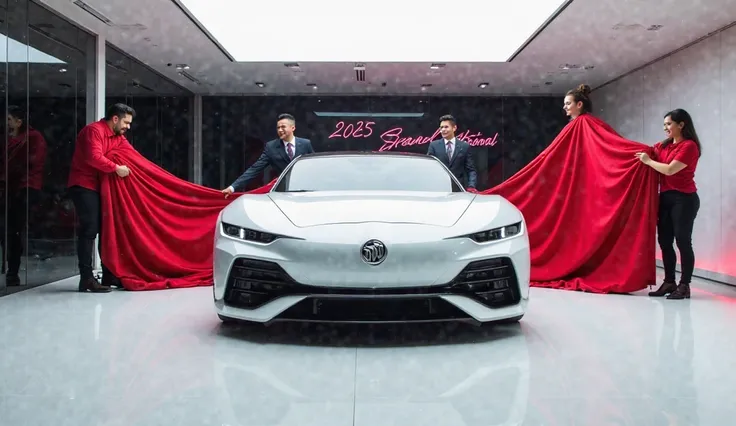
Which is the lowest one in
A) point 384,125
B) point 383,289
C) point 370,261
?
point 383,289

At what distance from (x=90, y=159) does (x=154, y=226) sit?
2.73 feet

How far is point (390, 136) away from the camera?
13.9 meters

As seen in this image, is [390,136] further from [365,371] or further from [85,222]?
[365,371]

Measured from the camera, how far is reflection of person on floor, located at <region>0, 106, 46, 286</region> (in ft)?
18.6

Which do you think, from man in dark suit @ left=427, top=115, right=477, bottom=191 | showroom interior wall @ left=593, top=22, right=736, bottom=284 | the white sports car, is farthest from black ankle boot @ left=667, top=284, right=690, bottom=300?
the white sports car

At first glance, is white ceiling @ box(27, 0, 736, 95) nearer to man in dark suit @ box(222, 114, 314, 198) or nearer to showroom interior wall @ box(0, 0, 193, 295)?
showroom interior wall @ box(0, 0, 193, 295)

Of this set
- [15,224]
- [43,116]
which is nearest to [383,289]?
[15,224]

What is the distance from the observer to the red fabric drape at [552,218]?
18.1ft

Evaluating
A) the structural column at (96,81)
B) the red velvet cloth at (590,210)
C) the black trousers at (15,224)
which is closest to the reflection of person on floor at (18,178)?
the black trousers at (15,224)

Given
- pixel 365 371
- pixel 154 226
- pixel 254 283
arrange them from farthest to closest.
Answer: pixel 154 226, pixel 254 283, pixel 365 371

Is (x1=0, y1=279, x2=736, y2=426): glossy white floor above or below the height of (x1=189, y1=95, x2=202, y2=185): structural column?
below

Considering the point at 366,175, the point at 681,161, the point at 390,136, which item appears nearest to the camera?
the point at 366,175

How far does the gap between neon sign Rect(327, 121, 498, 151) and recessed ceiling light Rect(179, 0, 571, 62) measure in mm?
4060

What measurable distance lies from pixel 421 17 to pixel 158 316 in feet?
16.9
